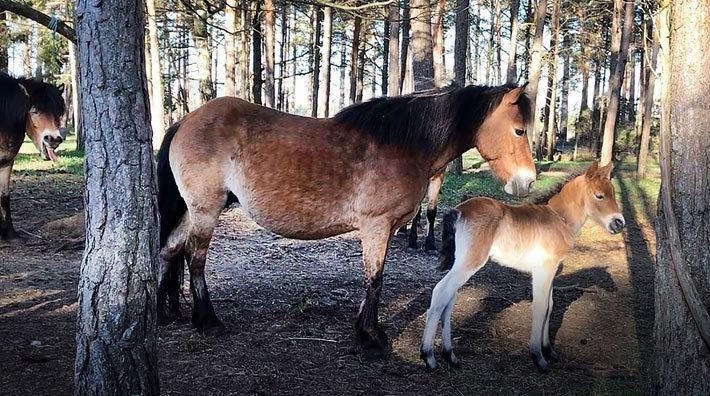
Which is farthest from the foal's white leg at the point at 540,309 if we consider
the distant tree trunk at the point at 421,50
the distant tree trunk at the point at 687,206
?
the distant tree trunk at the point at 421,50

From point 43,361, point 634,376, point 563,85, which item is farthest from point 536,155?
point 43,361

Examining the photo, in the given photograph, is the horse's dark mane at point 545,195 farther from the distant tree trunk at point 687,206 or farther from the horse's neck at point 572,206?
the distant tree trunk at point 687,206

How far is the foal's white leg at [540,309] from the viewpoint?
4.61 metres

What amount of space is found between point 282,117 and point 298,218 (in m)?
0.95

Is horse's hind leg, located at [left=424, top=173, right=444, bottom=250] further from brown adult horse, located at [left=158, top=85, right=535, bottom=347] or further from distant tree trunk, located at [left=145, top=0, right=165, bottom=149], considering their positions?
distant tree trunk, located at [left=145, top=0, right=165, bottom=149]

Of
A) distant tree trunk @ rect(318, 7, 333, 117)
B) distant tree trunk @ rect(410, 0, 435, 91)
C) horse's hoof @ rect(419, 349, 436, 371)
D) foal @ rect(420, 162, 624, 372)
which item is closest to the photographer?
horse's hoof @ rect(419, 349, 436, 371)

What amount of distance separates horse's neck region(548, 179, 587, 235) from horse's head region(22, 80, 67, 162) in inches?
287

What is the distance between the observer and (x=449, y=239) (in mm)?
4773

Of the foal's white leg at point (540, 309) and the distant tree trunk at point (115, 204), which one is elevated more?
the distant tree trunk at point (115, 204)

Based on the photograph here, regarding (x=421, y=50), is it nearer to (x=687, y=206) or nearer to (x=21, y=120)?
(x=21, y=120)

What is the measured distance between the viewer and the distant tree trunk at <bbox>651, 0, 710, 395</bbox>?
3.27m

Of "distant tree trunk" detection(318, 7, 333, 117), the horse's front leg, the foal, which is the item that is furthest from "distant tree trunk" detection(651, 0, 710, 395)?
"distant tree trunk" detection(318, 7, 333, 117)

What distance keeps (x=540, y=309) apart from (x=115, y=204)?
3421 mm

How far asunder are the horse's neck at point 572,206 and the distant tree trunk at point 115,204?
11.9 feet
